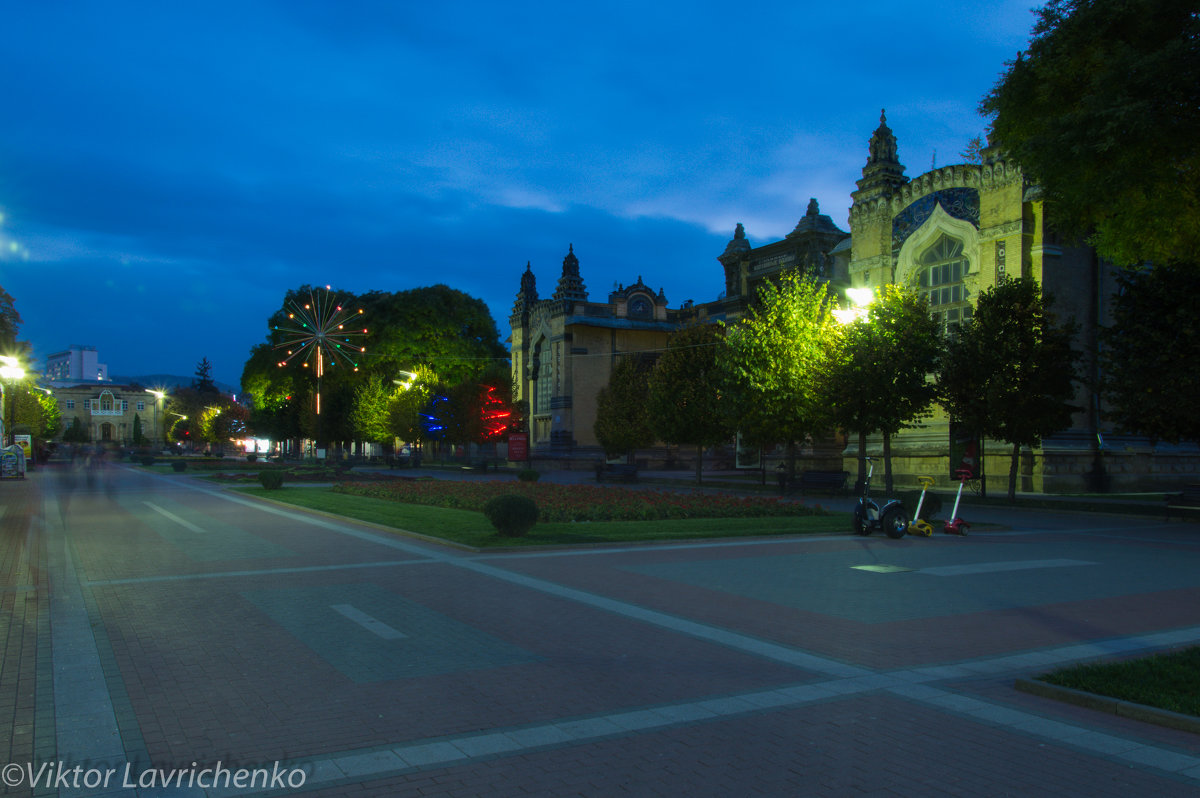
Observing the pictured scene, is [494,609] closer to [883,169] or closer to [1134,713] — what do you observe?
[1134,713]

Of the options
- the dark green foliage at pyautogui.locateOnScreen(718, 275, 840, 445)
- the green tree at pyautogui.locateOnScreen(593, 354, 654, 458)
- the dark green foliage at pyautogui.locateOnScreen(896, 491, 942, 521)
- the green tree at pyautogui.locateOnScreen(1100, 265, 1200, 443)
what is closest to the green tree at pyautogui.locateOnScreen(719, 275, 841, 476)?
the dark green foliage at pyautogui.locateOnScreen(718, 275, 840, 445)

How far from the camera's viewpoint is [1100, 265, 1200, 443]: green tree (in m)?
21.8

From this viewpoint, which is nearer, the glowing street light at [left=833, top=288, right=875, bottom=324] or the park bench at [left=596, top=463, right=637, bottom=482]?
the glowing street light at [left=833, top=288, right=875, bottom=324]

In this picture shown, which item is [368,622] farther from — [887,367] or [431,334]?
[431,334]

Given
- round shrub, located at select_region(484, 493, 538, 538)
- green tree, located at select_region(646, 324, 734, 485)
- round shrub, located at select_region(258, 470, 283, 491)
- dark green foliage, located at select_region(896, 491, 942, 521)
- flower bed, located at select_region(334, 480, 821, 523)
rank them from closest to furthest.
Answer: round shrub, located at select_region(484, 493, 538, 538) < dark green foliage, located at select_region(896, 491, 942, 521) < flower bed, located at select_region(334, 480, 821, 523) < round shrub, located at select_region(258, 470, 283, 491) < green tree, located at select_region(646, 324, 734, 485)

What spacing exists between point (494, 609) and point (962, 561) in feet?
27.6

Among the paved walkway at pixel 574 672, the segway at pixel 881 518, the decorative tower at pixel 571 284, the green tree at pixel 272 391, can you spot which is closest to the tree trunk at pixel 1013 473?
the segway at pixel 881 518

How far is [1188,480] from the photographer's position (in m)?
33.6

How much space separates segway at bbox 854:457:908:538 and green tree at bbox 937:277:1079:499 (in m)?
11.3

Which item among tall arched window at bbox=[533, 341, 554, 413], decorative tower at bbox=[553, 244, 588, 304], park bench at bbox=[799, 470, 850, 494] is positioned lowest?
park bench at bbox=[799, 470, 850, 494]

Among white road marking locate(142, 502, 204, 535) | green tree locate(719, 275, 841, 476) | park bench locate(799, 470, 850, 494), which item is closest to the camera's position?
white road marking locate(142, 502, 204, 535)

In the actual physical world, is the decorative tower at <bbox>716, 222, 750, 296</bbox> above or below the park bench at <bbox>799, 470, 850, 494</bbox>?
above

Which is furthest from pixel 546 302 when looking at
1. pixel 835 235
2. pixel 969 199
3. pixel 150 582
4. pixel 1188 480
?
pixel 150 582

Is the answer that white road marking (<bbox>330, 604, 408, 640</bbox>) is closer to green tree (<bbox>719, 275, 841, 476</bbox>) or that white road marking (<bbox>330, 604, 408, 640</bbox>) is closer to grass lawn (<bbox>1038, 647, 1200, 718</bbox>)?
grass lawn (<bbox>1038, 647, 1200, 718</bbox>)
